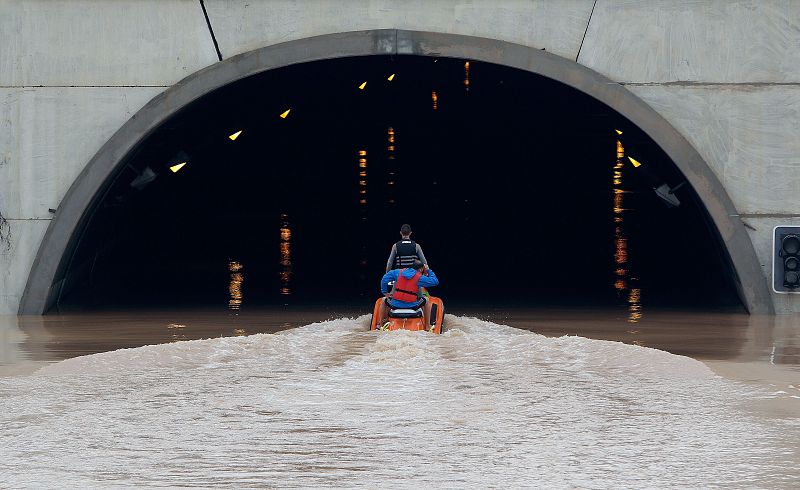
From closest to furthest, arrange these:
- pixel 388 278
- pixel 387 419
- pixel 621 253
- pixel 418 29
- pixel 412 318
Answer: pixel 387 419 → pixel 412 318 → pixel 388 278 → pixel 418 29 → pixel 621 253

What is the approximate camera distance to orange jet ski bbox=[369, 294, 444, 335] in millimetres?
16906

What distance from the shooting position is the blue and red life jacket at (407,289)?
17078 mm

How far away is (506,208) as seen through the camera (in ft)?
137

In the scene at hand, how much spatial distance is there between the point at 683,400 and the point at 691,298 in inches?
431

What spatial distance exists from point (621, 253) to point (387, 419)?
21.3 m

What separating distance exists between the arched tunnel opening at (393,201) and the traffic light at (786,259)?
847 millimetres

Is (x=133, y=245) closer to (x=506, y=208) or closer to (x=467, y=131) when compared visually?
(x=506, y=208)

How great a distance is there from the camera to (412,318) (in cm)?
1697

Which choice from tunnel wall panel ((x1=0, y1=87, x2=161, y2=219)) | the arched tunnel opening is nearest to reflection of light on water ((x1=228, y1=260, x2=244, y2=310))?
Answer: the arched tunnel opening

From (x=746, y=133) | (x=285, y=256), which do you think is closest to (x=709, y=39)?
(x=746, y=133)

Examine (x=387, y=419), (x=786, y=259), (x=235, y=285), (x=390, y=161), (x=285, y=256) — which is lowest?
(x=387, y=419)

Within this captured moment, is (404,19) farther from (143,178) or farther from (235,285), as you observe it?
(235,285)

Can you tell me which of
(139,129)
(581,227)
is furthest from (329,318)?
(581,227)

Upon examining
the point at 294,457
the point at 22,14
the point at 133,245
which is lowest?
the point at 294,457
